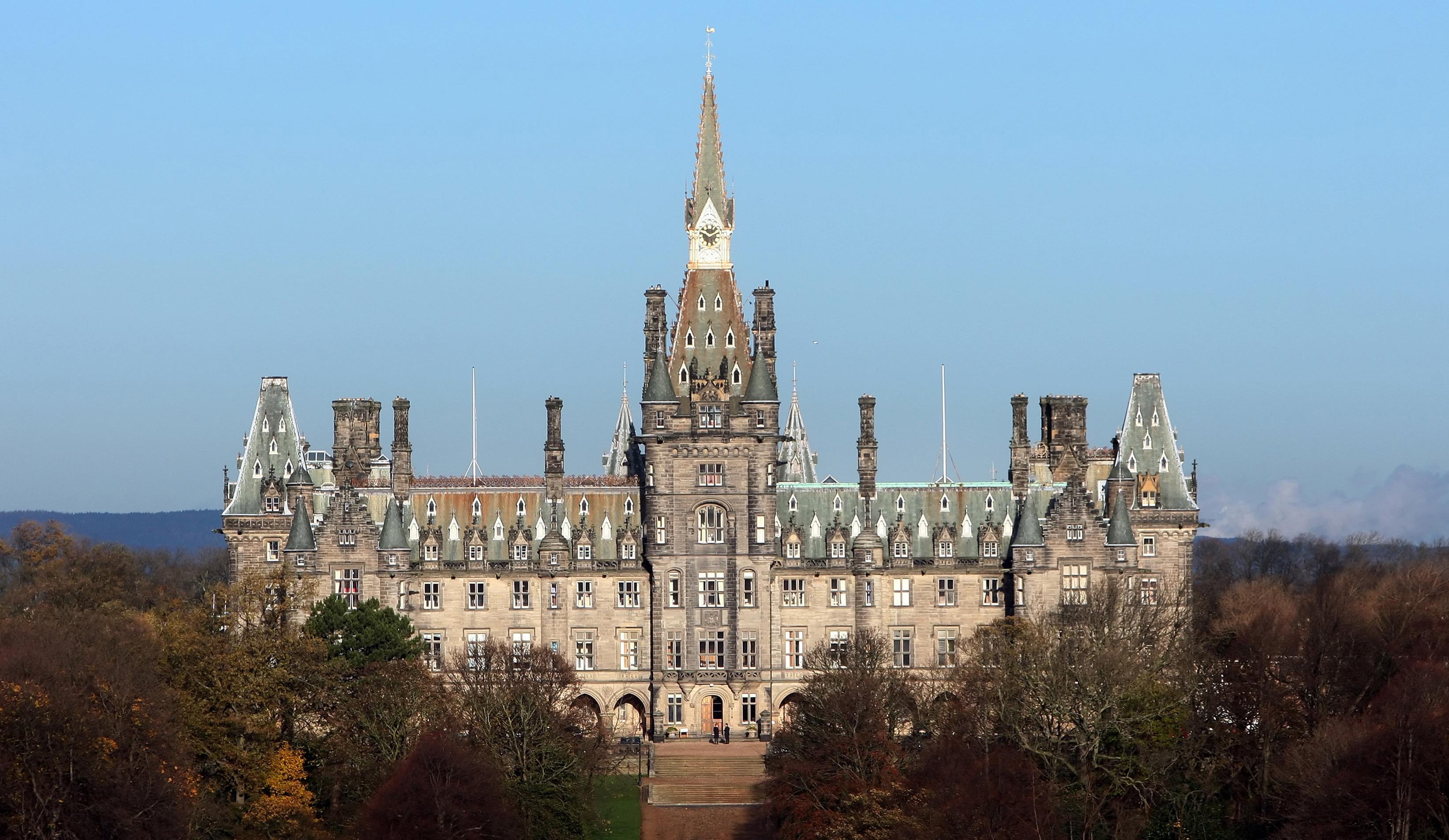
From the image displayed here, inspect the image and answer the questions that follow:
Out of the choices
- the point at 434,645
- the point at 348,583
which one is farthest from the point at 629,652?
the point at 348,583

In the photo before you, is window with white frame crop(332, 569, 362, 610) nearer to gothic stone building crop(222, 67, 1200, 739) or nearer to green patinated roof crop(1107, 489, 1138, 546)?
gothic stone building crop(222, 67, 1200, 739)

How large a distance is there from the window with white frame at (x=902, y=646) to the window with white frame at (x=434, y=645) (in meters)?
21.9

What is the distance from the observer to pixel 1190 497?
131 metres

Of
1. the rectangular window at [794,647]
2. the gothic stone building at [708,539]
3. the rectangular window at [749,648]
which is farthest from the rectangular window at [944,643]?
the rectangular window at [749,648]

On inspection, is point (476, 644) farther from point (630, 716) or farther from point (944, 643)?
point (944, 643)

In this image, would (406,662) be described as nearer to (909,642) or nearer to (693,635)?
(693,635)

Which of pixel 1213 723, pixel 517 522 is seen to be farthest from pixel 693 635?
pixel 1213 723

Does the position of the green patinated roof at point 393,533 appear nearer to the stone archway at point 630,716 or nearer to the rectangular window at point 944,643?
the stone archway at point 630,716

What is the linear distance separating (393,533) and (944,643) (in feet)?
89.7

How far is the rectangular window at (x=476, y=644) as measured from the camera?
120m

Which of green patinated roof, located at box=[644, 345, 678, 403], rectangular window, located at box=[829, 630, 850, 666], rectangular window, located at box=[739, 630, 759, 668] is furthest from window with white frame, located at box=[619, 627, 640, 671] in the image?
green patinated roof, located at box=[644, 345, 678, 403]

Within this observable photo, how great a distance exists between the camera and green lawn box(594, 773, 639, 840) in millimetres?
105562

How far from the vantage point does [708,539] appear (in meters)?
126

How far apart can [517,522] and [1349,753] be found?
1881 inches
